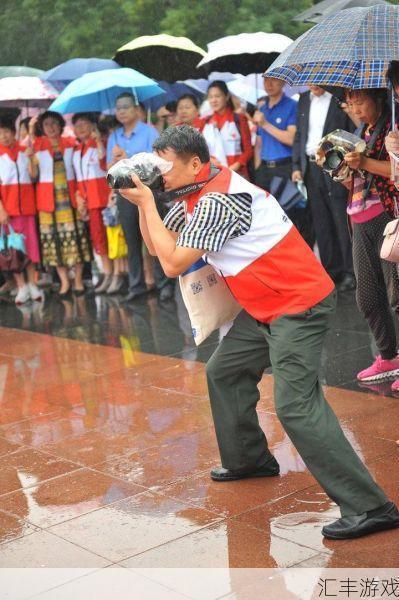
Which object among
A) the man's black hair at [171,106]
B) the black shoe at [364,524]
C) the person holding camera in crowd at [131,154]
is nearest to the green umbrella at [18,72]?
the man's black hair at [171,106]

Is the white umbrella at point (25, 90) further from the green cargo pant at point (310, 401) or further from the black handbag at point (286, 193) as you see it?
the green cargo pant at point (310, 401)

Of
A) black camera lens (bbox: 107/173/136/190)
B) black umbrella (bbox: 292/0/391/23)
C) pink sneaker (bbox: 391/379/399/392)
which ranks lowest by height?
pink sneaker (bbox: 391/379/399/392)

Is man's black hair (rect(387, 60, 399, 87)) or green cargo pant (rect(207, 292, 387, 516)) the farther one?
man's black hair (rect(387, 60, 399, 87))

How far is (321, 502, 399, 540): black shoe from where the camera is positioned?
4117mm

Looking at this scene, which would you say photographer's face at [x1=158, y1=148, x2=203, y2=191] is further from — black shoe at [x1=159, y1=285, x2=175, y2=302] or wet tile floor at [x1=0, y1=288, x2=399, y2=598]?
black shoe at [x1=159, y1=285, x2=175, y2=302]

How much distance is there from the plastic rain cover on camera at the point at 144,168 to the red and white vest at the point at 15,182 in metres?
6.91

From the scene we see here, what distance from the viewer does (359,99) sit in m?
5.43

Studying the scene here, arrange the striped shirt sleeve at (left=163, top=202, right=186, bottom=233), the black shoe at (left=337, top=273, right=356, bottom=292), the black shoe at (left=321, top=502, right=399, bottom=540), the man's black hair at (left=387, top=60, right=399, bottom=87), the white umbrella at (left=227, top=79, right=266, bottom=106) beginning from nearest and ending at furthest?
1. the black shoe at (left=321, top=502, right=399, bottom=540)
2. the striped shirt sleeve at (left=163, top=202, right=186, bottom=233)
3. the man's black hair at (left=387, top=60, right=399, bottom=87)
4. the black shoe at (left=337, top=273, right=356, bottom=292)
5. the white umbrella at (left=227, top=79, right=266, bottom=106)

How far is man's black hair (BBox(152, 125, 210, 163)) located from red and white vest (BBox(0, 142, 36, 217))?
271 inches

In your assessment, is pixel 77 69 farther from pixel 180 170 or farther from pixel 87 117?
pixel 180 170

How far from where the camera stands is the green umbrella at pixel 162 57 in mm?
11195

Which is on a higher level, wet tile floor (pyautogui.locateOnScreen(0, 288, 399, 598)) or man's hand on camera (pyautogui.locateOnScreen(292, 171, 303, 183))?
man's hand on camera (pyautogui.locateOnScreen(292, 171, 303, 183))

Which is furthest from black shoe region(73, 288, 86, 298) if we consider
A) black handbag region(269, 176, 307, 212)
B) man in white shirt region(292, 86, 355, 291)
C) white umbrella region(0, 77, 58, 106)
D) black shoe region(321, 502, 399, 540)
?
black shoe region(321, 502, 399, 540)

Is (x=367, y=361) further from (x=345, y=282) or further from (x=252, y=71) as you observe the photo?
(x=252, y=71)
